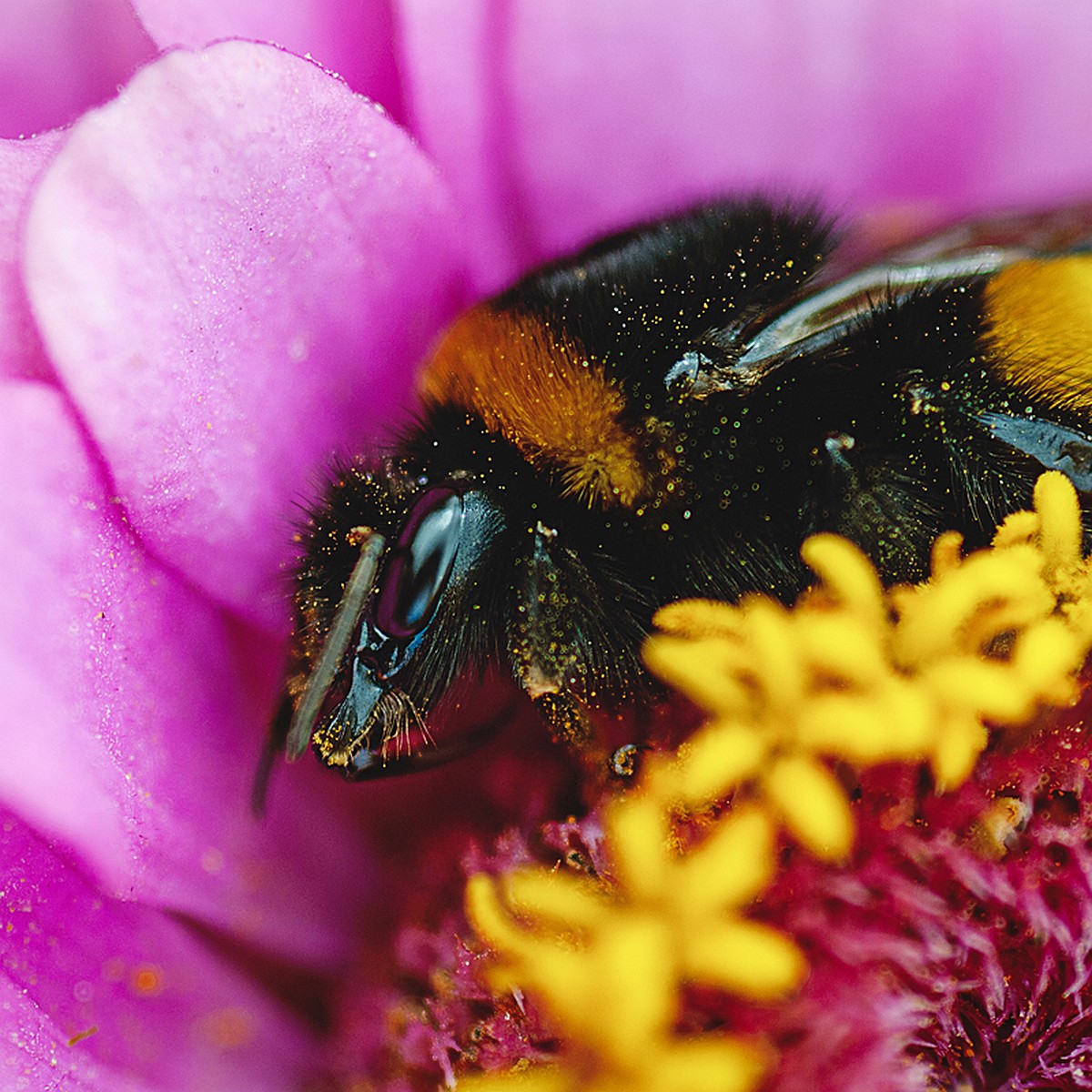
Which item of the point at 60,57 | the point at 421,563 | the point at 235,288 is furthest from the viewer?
the point at 60,57

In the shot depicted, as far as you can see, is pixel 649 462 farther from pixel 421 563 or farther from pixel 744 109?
pixel 744 109

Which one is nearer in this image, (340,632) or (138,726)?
(340,632)

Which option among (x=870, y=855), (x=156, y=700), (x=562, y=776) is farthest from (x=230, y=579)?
(x=870, y=855)

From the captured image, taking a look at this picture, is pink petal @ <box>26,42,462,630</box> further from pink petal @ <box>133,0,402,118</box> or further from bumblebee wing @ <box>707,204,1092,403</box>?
bumblebee wing @ <box>707,204,1092,403</box>

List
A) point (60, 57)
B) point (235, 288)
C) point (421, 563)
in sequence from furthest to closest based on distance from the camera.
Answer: point (60, 57) < point (235, 288) < point (421, 563)

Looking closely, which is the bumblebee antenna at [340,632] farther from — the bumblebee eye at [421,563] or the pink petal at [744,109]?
the pink petal at [744,109]

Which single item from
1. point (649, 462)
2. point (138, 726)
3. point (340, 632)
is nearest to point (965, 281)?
point (649, 462)

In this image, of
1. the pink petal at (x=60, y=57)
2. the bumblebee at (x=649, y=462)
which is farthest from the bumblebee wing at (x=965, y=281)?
the pink petal at (x=60, y=57)
